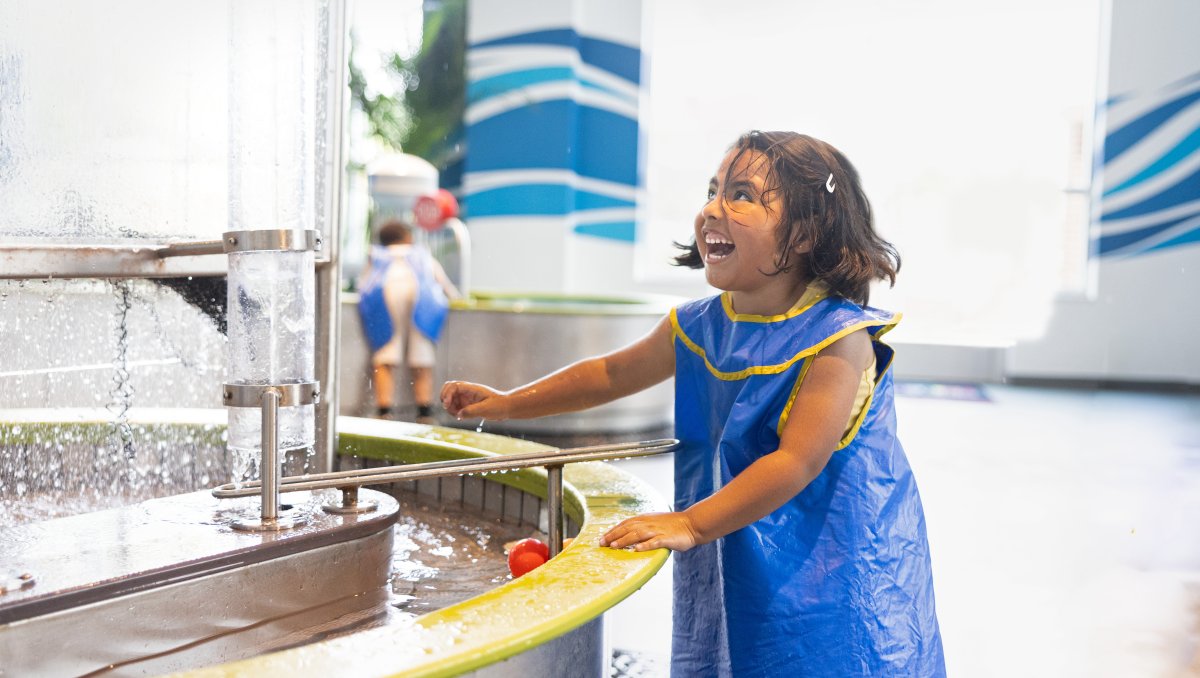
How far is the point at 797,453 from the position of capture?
4.11 ft

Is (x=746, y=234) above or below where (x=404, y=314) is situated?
→ above

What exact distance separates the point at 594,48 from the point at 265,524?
9667mm

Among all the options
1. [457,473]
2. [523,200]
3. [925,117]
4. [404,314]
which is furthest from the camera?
[523,200]

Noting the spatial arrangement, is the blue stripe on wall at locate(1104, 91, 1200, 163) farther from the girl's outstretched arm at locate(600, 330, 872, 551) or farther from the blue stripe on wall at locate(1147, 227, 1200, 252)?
the girl's outstretched arm at locate(600, 330, 872, 551)

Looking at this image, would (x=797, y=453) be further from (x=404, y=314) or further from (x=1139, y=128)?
(x=1139, y=128)

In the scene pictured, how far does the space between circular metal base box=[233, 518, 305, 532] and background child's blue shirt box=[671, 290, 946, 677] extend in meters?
0.54

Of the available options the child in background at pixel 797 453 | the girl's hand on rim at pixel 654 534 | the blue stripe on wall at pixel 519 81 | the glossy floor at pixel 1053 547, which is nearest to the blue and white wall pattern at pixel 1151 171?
the glossy floor at pixel 1053 547

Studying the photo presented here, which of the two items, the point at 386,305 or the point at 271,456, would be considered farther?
the point at 386,305

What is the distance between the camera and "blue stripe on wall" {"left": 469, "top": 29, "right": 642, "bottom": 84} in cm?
1008

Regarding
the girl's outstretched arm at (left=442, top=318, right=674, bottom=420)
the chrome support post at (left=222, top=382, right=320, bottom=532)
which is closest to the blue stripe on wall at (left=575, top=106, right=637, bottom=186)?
the girl's outstretched arm at (left=442, top=318, right=674, bottom=420)

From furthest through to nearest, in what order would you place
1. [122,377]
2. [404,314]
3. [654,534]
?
[404,314] < [122,377] < [654,534]

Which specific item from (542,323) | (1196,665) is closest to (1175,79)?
(542,323)

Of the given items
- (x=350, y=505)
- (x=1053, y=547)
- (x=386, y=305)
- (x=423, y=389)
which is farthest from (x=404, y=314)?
(x=350, y=505)

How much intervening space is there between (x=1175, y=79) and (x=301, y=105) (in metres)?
9.11
